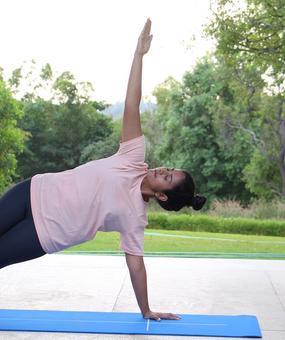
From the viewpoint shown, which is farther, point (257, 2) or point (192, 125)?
point (192, 125)

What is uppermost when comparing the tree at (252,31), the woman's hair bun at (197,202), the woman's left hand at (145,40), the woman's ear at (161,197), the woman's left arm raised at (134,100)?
the tree at (252,31)

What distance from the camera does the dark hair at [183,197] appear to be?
2.52m

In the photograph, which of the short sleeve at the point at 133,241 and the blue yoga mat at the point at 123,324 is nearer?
the short sleeve at the point at 133,241

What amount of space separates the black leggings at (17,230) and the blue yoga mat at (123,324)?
603 mm

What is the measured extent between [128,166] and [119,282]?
197cm

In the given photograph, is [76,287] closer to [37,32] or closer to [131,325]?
[131,325]

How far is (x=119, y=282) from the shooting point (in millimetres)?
4273

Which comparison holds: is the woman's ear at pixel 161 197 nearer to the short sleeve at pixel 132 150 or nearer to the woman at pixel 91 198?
the woman at pixel 91 198

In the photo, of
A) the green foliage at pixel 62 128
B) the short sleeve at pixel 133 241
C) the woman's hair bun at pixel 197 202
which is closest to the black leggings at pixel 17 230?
the short sleeve at pixel 133 241

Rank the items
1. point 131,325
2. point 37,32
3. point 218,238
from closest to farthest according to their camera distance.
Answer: point 131,325, point 218,238, point 37,32

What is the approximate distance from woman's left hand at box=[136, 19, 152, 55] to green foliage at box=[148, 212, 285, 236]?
25.6 ft

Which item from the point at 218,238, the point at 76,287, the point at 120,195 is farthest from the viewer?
the point at 218,238

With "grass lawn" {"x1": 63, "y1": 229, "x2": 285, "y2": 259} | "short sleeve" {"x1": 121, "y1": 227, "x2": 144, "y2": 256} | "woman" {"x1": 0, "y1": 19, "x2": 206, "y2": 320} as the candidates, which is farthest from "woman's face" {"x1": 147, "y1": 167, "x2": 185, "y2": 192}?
"grass lawn" {"x1": 63, "y1": 229, "x2": 285, "y2": 259}

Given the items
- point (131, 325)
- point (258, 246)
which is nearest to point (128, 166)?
point (131, 325)
